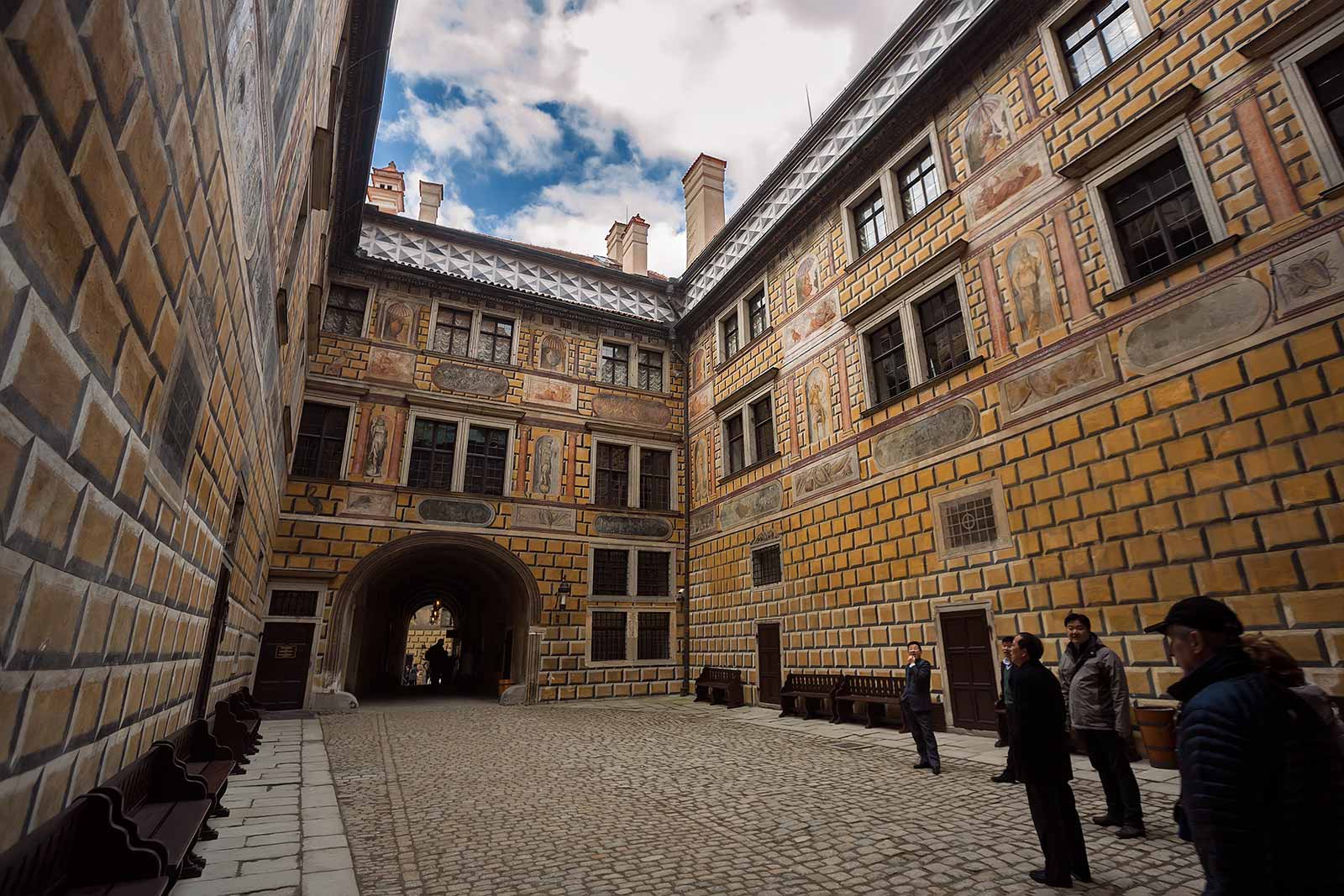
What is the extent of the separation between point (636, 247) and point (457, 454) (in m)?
9.80

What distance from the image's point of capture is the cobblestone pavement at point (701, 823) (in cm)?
347

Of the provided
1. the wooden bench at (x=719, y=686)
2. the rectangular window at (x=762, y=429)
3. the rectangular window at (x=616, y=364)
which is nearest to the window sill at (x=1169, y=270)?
the rectangular window at (x=762, y=429)

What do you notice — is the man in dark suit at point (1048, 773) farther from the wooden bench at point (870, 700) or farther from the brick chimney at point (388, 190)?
the brick chimney at point (388, 190)

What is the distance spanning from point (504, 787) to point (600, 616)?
939 centimetres

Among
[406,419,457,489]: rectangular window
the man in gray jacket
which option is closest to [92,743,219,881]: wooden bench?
the man in gray jacket

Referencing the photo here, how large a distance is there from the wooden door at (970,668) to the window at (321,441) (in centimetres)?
1212

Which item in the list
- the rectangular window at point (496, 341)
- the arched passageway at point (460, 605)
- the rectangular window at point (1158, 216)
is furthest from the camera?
the rectangular window at point (496, 341)

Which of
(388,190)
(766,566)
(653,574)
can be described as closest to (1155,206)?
(766,566)

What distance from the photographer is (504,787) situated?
5703mm

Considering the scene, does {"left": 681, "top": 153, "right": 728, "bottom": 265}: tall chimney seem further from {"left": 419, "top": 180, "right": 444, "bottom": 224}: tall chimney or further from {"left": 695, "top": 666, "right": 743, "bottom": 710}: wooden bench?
{"left": 695, "top": 666, "right": 743, "bottom": 710}: wooden bench

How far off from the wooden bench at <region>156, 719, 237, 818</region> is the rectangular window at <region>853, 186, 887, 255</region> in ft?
37.5

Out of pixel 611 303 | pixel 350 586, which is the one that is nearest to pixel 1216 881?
pixel 350 586

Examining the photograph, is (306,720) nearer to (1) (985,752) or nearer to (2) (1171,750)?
(1) (985,752)

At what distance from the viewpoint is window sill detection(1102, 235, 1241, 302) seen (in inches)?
249
